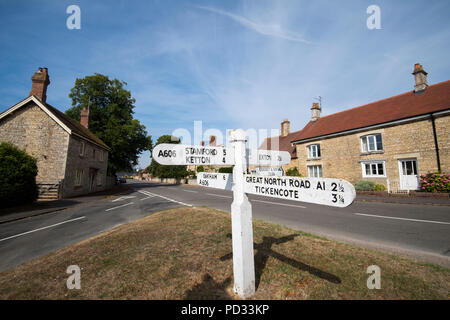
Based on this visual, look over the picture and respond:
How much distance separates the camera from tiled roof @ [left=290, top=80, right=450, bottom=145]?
1492cm

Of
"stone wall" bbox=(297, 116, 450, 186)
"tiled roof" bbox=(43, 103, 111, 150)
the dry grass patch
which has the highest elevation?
"tiled roof" bbox=(43, 103, 111, 150)

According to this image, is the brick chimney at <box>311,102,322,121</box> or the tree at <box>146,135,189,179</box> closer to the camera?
the brick chimney at <box>311,102,322,121</box>

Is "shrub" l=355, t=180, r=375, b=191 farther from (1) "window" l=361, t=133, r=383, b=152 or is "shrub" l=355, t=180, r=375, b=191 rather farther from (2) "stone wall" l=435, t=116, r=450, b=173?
(2) "stone wall" l=435, t=116, r=450, b=173

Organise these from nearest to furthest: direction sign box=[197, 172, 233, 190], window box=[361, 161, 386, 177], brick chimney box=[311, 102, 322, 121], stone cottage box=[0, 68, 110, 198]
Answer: direction sign box=[197, 172, 233, 190]
stone cottage box=[0, 68, 110, 198]
window box=[361, 161, 386, 177]
brick chimney box=[311, 102, 322, 121]

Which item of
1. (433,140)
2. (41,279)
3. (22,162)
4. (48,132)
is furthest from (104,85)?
(433,140)

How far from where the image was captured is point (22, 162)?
11.1 metres

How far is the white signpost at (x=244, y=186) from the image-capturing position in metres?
2.01

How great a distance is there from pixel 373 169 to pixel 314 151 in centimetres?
592

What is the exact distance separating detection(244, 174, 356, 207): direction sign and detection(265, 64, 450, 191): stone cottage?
17.9m

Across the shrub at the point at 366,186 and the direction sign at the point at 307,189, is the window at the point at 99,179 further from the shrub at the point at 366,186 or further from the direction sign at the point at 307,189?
the shrub at the point at 366,186

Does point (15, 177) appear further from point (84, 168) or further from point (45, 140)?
point (84, 168)

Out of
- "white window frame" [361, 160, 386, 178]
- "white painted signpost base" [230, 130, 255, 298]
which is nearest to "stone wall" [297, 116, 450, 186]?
"white window frame" [361, 160, 386, 178]

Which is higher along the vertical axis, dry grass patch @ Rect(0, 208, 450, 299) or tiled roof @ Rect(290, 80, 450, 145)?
tiled roof @ Rect(290, 80, 450, 145)

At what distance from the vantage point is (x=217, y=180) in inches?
129
